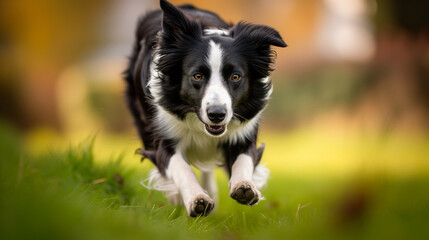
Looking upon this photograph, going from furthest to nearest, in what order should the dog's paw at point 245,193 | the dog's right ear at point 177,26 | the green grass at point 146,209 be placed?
the dog's right ear at point 177,26, the dog's paw at point 245,193, the green grass at point 146,209

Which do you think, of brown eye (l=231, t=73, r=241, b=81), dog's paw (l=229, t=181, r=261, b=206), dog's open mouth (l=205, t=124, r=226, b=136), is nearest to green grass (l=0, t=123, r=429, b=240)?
dog's paw (l=229, t=181, r=261, b=206)

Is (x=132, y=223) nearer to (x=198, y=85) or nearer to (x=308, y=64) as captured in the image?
(x=198, y=85)

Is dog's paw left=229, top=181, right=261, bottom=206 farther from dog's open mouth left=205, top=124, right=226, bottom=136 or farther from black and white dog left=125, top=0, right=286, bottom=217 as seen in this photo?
dog's open mouth left=205, top=124, right=226, bottom=136

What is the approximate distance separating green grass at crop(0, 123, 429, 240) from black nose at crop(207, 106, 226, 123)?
730mm

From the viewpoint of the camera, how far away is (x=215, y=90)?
134 inches

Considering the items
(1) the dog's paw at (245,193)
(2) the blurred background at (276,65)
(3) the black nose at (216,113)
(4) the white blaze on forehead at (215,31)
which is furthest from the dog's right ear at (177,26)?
(2) the blurred background at (276,65)

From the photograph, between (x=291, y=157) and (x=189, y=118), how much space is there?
6.16 metres

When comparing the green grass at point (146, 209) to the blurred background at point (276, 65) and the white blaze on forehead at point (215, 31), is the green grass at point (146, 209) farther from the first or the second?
the blurred background at point (276, 65)

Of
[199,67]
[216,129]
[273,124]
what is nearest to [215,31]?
[199,67]

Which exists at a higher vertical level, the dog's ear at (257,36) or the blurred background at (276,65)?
the dog's ear at (257,36)

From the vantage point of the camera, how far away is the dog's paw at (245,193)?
3256 millimetres

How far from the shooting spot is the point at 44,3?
1380 cm

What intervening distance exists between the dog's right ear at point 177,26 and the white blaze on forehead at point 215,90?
0.85 ft

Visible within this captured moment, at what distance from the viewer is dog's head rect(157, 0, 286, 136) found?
3.51 metres
